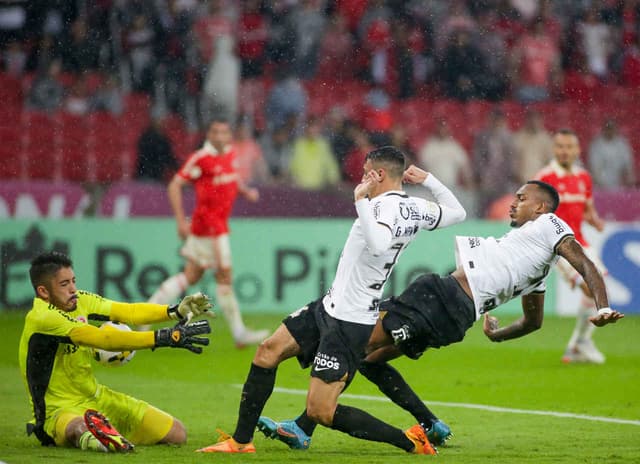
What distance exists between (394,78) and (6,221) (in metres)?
6.77

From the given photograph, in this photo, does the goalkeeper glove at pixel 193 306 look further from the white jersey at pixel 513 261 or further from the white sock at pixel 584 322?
the white sock at pixel 584 322

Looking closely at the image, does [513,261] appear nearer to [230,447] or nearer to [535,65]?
[230,447]

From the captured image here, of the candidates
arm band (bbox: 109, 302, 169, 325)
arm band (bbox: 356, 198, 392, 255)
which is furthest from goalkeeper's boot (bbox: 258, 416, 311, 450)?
arm band (bbox: 356, 198, 392, 255)

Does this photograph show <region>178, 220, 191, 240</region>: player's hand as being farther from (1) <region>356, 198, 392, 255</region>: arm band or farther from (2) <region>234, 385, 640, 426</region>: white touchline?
(1) <region>356, 198, 392, 255</region>: arm band

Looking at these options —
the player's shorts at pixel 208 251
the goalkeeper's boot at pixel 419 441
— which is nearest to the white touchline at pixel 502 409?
the goalkeeper's boot at pixel 419 441

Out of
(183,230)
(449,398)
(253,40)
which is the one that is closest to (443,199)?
(449,398)

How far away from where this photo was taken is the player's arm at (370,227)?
6.99 meters

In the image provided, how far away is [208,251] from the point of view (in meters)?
13.5

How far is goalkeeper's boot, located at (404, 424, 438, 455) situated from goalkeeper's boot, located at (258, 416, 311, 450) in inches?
23.8

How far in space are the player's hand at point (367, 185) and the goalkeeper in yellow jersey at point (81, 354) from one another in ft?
3.43

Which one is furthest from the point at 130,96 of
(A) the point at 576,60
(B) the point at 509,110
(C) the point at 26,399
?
(C) the point at 26,399

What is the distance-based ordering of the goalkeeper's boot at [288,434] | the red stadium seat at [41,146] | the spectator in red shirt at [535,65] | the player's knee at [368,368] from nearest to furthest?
the goalkeeper's boot at [288,434] → the player's knee at [368,368] → the red stadium seat at [41,146] → the spectator in red shirt at [535,65]

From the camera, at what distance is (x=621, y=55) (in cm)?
2083

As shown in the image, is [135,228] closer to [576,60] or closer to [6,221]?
[6,221]
